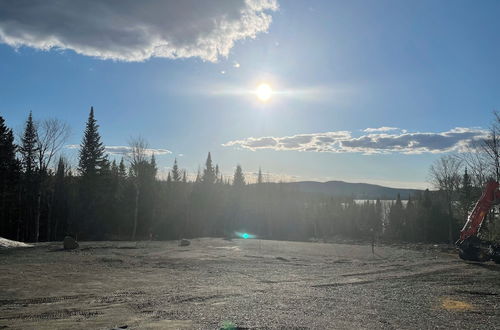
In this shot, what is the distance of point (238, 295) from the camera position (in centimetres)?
1370

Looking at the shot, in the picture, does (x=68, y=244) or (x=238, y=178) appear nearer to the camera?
(x=68, y=244)

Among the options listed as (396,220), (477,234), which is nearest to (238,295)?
(477,234)

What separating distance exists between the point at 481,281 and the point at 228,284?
10.7 meters

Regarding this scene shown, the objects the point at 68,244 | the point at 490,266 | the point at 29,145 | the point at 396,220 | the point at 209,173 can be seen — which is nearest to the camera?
the point at 490,266

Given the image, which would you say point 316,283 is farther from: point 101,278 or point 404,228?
point 404,228

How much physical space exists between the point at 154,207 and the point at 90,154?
49.8 ft

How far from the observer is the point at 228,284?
1625 centimetres

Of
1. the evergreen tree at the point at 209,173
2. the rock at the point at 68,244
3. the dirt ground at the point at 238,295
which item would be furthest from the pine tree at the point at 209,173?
the dirt ground at the point at 238,295

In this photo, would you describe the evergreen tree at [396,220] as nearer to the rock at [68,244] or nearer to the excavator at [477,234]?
the excavator at [477,234]

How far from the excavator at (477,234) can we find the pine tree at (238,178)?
58039 millimetres

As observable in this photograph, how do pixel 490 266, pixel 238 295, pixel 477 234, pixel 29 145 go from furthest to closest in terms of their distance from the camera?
pixel 29 145 → pixel 477 234 → pixel 490 266 → pixel 238 295

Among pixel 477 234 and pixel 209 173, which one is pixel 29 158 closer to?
pixel 209 173

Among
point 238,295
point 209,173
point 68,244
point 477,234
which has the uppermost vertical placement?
point 209,173

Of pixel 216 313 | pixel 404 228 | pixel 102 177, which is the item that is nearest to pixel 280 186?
pixel 404 228
